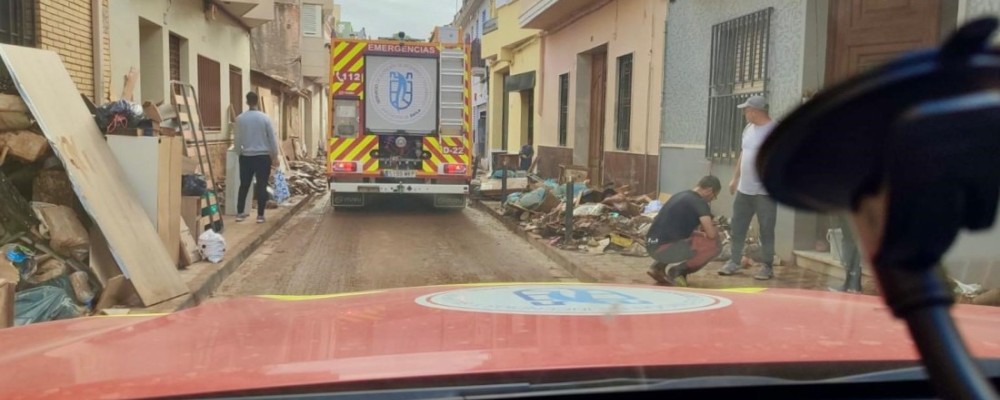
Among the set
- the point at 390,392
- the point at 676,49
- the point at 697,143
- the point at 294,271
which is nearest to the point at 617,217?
the point at 697,143

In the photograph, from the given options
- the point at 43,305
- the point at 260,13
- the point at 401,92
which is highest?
the point at 260,13

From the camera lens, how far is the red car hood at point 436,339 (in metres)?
1.77

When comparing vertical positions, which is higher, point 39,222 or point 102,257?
point 39,222

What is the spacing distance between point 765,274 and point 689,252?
3.07ft

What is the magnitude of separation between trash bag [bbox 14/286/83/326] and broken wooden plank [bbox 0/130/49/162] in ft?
3.93

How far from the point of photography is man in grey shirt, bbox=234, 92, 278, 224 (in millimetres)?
11000

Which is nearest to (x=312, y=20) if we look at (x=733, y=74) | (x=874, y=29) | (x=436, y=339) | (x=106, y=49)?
(x=106, y=49)

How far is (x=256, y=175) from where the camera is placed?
11289 mm

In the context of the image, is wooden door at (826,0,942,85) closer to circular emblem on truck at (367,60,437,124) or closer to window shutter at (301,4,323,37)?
circular emblem on truck at (367,60,437,124)

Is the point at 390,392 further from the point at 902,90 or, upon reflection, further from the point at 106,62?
the point at 106,62

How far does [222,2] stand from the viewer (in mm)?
15398

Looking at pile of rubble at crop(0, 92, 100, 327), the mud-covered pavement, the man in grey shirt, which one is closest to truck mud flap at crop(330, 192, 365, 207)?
the mud-covered pavement

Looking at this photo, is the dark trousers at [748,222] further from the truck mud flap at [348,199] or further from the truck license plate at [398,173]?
the truck mud flap at [348,199]

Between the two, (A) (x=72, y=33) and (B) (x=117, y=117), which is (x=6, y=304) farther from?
(A) (x=72, y=33)
